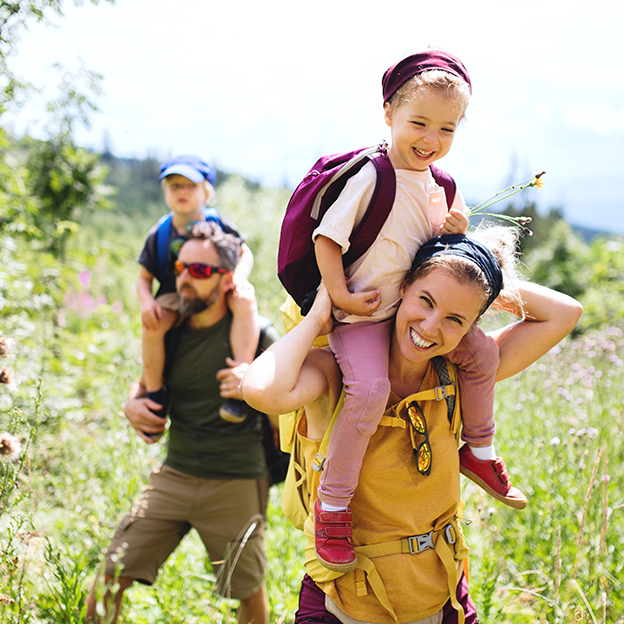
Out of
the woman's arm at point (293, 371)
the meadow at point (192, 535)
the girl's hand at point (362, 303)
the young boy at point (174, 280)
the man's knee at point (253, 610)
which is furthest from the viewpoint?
the young boy at point (174, 280)

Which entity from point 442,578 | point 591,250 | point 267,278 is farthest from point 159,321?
point 591,250

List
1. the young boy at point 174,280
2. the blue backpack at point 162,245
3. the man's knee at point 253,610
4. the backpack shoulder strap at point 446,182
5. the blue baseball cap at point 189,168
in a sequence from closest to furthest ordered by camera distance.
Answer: the backpack shoulder strap at point 446,182, the man's knee at point 253,610, the young boy at point 174,280, the blue backpack at point 162,245, the blue baseball cap at point 189,168

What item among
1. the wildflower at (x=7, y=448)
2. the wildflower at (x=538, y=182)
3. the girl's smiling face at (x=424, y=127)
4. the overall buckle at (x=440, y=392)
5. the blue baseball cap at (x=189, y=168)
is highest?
the blue baseball cap at (x=189, y=168)

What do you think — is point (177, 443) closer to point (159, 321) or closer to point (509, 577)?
point (159, 321)

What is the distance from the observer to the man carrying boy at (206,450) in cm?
260

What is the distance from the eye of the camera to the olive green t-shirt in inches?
108

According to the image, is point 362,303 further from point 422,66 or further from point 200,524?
point 200,524

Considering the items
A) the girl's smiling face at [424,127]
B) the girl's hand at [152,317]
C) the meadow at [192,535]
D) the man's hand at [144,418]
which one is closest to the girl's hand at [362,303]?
the girl's smiling face at [424,127]

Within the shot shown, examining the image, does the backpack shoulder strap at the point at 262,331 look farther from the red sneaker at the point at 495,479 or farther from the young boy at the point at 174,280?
the red sneaker at the point at 495,479

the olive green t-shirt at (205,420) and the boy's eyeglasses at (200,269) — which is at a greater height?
the boy's eyeglasses at (200,269)

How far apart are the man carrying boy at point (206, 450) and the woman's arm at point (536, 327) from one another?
52.7 inches

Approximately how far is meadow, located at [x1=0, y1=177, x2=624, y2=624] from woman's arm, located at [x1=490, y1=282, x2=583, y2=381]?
68cm

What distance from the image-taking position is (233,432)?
277cm

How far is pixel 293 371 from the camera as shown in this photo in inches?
58.4
